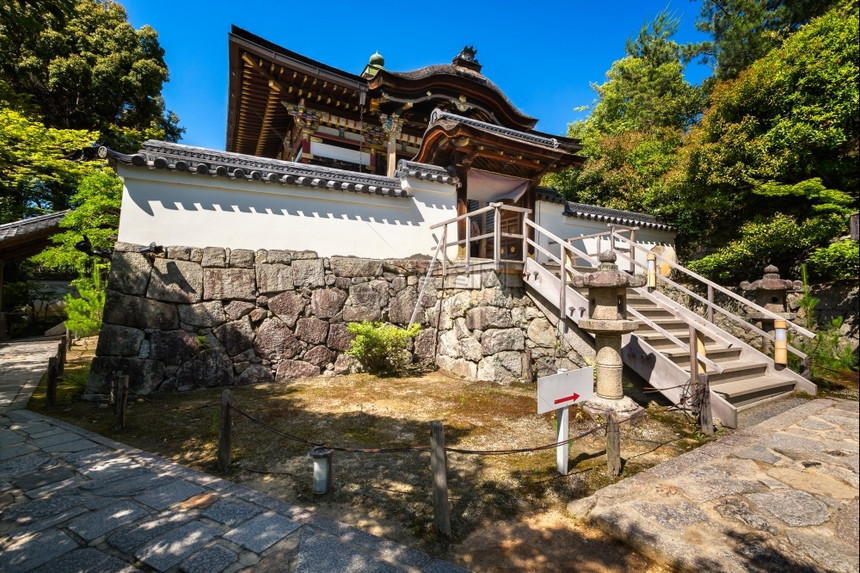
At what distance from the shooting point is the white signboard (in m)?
3.56

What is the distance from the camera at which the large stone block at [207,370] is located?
273 inches

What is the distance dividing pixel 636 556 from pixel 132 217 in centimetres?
859

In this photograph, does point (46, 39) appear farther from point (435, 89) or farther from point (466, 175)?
point (466, 175)

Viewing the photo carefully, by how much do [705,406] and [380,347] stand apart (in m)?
5.50

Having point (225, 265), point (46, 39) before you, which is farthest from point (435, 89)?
point (46, 39)

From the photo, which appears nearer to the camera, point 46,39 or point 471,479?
point 471,479

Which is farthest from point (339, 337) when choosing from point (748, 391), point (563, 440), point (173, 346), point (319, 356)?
point (748, 391)

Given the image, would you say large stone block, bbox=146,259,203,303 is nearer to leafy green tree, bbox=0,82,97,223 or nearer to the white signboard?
the white signboard

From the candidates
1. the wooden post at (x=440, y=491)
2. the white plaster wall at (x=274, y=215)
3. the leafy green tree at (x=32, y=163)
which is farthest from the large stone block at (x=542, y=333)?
the leafy green tree at (x=32, y=163)

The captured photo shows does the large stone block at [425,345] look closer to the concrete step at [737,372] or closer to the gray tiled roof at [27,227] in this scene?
the concrete step at [737,372]

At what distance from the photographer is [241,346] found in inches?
293

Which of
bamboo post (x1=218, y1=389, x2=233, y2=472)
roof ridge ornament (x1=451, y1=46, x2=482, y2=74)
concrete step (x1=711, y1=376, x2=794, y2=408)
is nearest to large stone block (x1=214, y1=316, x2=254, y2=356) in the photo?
bamboo post (x1=218, y1=389, x2=233, y2=472)

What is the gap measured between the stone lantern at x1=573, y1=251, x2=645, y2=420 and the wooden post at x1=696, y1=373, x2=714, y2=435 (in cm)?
70

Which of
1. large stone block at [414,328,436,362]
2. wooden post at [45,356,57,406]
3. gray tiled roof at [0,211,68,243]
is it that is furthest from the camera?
gray tiled roof at [0,211,68,243]
